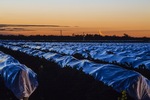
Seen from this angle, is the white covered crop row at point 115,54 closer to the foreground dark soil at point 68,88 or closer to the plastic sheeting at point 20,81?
the foreground dark soil at point 68,88

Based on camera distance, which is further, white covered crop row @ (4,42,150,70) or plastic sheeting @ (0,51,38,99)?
white covered crop row @ (4,42,150,70)

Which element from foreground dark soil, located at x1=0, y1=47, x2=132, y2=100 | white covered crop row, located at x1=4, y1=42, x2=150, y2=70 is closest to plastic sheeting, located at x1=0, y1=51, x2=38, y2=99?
foreground dark soil, located at x1=0, y1=47, x2=132, y2=100

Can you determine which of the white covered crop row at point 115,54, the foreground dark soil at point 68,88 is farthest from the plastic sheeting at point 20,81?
the white covered crop row at point 115,54

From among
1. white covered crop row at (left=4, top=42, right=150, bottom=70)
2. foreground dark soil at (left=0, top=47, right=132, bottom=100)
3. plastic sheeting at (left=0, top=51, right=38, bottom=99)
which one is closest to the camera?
foreground dark soil at (left=0, top=47, right=132, bottom=100)

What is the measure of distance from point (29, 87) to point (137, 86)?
11.6 ft

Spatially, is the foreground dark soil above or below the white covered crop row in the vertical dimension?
above

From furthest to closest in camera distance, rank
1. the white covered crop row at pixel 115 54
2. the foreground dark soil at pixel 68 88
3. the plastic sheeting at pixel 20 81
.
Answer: the white covered crop row at pixel 115 54
the plastic sheeting at pixel 20 81
the foreground dark soil at pixel 68 88

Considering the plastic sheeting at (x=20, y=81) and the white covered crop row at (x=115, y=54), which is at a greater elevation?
the plastic sheeting at (x=20, y=81)

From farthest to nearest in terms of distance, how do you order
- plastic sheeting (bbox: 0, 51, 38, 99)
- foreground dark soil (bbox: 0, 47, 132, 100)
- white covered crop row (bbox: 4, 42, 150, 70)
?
white covered crop row (bbox: 4, 42, 150, 70), plastic sheeting (bbox: 0, 51, 38, 99), foreground dark soil (bbox: 0, 47, 132, 100)

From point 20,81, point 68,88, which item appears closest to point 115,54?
point 20,81

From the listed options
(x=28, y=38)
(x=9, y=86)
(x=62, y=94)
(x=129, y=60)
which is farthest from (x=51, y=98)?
(x=28, y=38)

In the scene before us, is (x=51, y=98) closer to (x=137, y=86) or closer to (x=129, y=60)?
(x=137, y=86)

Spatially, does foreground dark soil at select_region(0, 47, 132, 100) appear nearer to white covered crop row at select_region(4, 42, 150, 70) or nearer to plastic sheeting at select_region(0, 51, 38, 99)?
plastic sheeting at select_region(0, 51, 38, 99)

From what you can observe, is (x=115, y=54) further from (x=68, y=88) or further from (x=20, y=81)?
(x=68, y=88)
